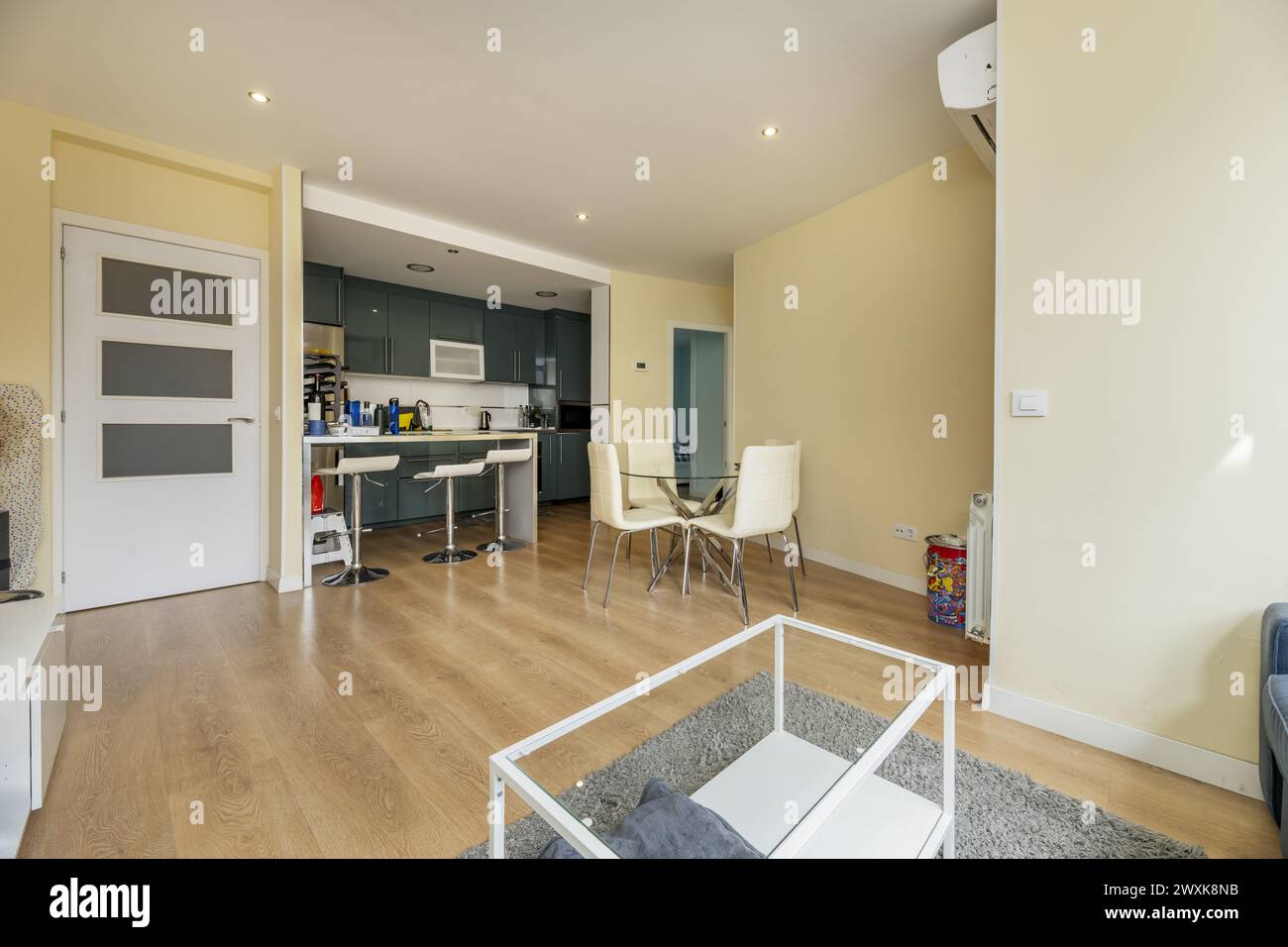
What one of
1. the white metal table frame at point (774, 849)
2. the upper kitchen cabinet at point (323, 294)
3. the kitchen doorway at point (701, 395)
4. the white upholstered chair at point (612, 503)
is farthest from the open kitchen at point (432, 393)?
the white metal table frame at point (774, 849)

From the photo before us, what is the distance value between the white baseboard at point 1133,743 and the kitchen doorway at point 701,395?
4182 mm

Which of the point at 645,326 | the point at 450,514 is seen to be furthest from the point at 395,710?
the point at 645,326

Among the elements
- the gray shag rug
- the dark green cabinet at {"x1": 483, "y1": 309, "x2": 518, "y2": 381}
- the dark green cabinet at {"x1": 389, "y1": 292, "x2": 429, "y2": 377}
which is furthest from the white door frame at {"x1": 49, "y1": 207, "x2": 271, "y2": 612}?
the gray shag rug

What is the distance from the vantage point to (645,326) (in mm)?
5359

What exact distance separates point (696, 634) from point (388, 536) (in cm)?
348

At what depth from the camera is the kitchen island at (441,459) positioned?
3.27 meters

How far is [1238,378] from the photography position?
4.63ft

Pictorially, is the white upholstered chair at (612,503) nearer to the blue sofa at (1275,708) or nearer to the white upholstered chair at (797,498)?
the white upholstered chair at (797,498)

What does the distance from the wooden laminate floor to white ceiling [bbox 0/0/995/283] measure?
7.79 ft

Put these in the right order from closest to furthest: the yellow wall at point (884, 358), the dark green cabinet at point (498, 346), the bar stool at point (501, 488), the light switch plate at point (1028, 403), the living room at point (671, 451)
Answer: the living room at point (671, 451), the light switch plate at point (1028, 403), the yellow wall at point (884, 358), the bar stool at point (501, 488), the dark green cabinet at point (498, 346)

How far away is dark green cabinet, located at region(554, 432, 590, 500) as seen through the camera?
6.27 metres

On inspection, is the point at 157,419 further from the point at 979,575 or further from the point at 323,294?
the point at 979,575

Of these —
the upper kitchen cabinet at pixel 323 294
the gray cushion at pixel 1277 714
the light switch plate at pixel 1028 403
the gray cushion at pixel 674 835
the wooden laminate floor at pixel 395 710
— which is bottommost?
the wooden laminate floor at pixel 395 710
